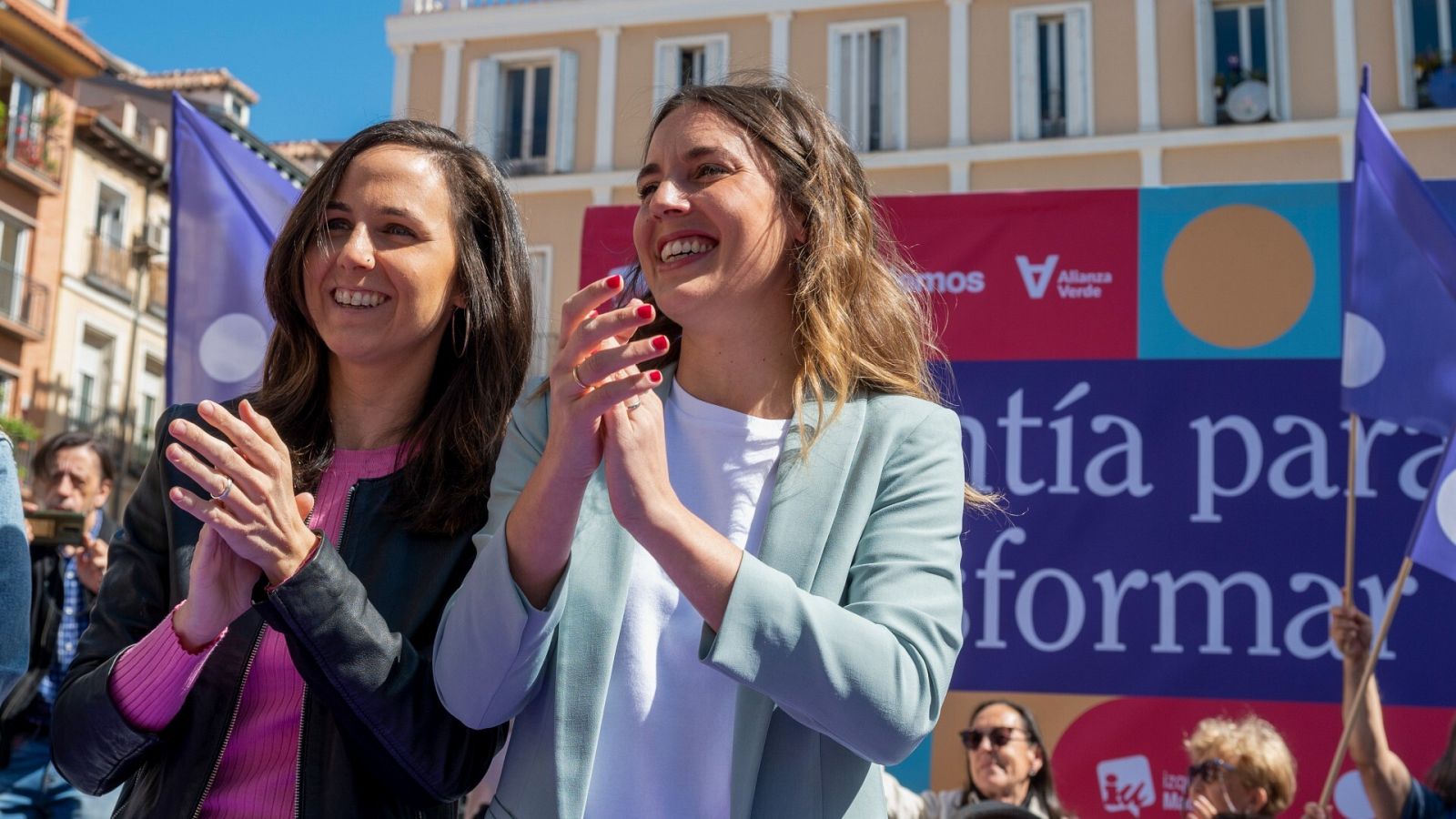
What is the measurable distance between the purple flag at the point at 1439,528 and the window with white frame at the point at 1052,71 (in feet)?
60.9

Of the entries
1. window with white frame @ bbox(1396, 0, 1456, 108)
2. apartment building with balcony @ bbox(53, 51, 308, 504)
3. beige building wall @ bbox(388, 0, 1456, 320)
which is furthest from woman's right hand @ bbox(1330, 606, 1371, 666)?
apartment building with balcony @ bbox(53, 51, 308, 504)

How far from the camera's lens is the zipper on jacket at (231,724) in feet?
7.20

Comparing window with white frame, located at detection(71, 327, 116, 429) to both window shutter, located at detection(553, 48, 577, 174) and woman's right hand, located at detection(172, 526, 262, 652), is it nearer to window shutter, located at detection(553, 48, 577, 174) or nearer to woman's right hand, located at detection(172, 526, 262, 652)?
window shutter, located at detection(553, 48, 577, 174)

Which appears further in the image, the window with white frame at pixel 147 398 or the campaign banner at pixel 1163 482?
the window with white frame at pixel 147 398

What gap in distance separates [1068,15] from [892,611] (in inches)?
884

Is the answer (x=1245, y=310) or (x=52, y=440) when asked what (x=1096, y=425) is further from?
(x=52, y=440)

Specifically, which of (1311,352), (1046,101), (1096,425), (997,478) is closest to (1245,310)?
(1311,352)

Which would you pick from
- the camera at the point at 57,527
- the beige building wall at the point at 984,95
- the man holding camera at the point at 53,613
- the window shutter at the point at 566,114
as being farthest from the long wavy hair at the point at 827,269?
the window shutter at the point at 566,114

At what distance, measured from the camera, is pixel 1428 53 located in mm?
21469

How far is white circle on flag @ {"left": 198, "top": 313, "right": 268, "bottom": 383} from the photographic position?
5.94 metres

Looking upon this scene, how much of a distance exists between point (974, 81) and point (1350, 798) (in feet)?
61.5

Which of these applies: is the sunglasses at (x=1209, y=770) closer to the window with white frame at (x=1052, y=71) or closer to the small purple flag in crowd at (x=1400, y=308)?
the small purple flag in crowd at (x=1400, y=308)

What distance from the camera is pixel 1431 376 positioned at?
5.45 metres

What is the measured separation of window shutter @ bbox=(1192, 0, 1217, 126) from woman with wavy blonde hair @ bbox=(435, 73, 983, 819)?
840 inches
